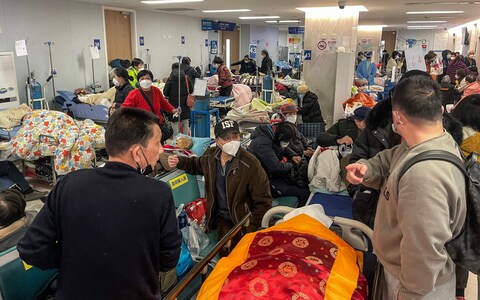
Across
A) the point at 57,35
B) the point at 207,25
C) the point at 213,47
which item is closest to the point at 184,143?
the point at 57,35

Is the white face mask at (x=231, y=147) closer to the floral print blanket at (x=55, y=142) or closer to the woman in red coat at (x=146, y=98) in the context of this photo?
the woman in red coat at (x=146, y=98)

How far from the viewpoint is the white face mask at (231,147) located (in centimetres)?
306

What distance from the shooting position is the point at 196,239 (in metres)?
2.98

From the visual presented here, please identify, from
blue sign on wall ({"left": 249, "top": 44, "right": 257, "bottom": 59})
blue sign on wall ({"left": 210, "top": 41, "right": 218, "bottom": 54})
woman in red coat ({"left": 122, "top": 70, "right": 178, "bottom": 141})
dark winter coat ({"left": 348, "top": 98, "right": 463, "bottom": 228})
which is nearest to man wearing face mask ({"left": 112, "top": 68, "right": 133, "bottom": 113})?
woman in red coat ({"left": 122, "top": 70, "right": 178, "bottom": 141})

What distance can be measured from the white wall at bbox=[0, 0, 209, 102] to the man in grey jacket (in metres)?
7.92

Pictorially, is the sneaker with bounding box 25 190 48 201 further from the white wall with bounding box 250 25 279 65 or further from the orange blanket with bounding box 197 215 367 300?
the white wall with bounding box 250 25 279 65

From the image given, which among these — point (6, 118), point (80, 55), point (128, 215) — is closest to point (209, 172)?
point (128, 215)

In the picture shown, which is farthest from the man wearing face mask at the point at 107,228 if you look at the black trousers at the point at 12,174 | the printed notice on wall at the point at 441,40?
the printed notice on wall at the point at 441,40

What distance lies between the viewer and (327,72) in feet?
27.3

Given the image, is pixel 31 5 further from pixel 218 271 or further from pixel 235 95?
pixel 218 271

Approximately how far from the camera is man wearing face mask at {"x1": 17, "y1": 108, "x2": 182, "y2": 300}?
151 cm

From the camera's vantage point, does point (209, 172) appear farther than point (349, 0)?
No

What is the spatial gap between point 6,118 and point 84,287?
17.4 feet

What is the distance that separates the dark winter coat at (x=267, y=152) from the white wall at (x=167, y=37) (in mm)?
8271
